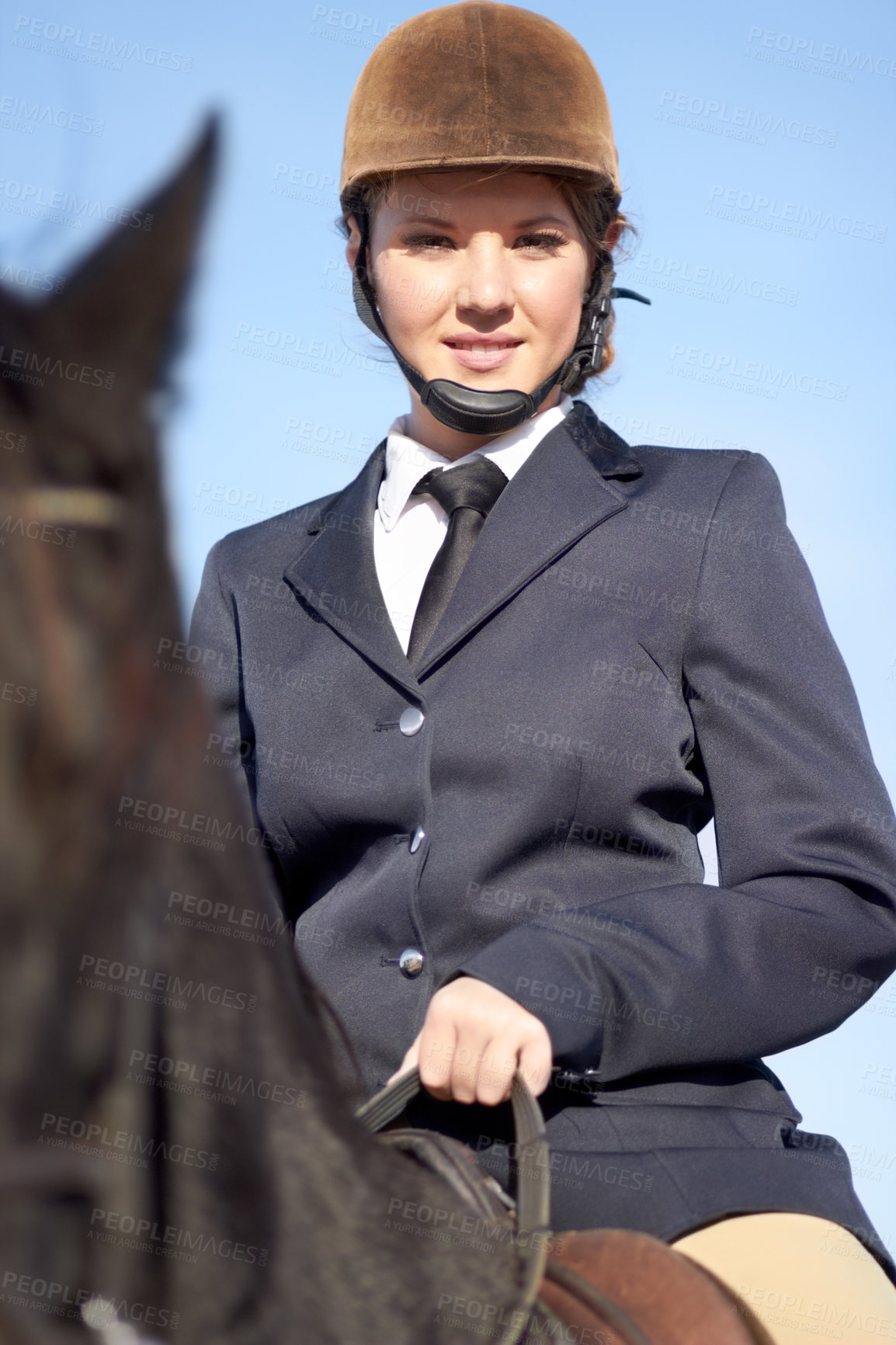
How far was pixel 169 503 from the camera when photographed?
987 millimetres

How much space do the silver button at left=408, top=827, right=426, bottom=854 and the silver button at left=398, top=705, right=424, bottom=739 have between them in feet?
0.58

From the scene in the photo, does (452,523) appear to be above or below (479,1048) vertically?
above

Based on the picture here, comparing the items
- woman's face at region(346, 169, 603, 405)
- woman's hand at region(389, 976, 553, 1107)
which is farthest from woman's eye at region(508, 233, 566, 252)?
woman's hand at region(389, 976, 553, 1107)

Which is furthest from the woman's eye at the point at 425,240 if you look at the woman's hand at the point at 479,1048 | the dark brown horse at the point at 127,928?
the dark brown horse at the point at 127,928

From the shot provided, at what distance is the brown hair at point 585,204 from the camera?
2.78 metres

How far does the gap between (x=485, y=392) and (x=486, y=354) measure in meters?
0.10

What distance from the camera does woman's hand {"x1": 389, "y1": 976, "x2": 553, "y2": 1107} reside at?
5.70 feet

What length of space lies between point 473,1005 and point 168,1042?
80 centimetres

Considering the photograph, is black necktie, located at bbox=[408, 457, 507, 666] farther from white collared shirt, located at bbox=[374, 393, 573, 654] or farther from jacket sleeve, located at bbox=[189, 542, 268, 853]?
jacket sleeve, located at bbox=[189, 542, 268, 853]

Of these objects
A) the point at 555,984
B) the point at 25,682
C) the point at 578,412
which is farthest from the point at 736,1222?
the point at 578,412

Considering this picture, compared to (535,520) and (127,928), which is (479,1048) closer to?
(127,928)

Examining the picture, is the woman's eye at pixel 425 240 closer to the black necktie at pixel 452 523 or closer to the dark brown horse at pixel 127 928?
the black necktie at pixel 452 523

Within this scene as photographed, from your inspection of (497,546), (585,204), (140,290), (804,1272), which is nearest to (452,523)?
(497,546)

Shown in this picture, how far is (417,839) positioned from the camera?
7.70ft
